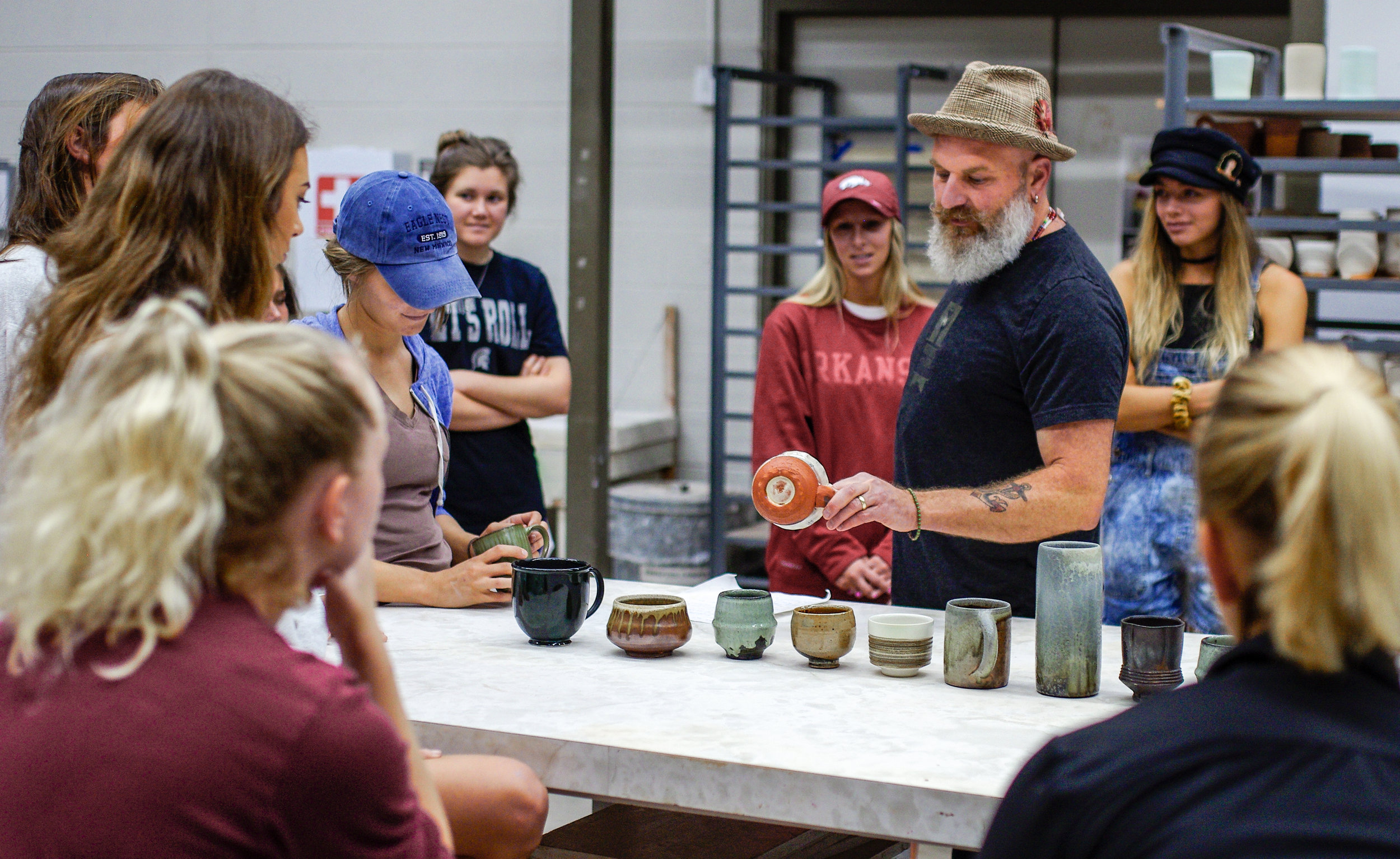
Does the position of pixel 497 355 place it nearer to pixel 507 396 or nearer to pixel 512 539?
pixel 507 396

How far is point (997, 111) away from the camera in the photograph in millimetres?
2283

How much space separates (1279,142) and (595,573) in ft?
8.90

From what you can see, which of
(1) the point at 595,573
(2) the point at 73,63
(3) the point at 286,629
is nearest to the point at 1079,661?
(1) the point at 595,573

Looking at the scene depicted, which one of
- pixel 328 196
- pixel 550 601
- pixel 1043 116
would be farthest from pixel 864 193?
pixel 328 196

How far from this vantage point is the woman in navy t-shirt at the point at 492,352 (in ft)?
10.3

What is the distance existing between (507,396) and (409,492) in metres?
0.98

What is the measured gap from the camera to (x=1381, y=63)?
410 cm

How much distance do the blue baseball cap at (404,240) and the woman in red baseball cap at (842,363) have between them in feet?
3.70

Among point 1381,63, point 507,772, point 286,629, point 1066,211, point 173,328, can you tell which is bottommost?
point 507,772

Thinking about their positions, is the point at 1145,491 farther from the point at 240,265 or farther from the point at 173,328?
the point at 173,328

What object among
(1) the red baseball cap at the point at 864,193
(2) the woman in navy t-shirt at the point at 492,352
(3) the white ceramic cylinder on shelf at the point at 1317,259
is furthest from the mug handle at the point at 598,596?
(3) the white ceramic cylinder on shelf at the point at 1317,259

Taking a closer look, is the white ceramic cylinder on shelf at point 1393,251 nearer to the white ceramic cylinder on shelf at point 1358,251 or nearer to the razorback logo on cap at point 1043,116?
the white ceramic cylinder on shelf at point 1358,251

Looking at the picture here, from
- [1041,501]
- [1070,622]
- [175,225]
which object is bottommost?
[1070,622]

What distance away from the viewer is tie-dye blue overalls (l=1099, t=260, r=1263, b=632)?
298 centimetres
